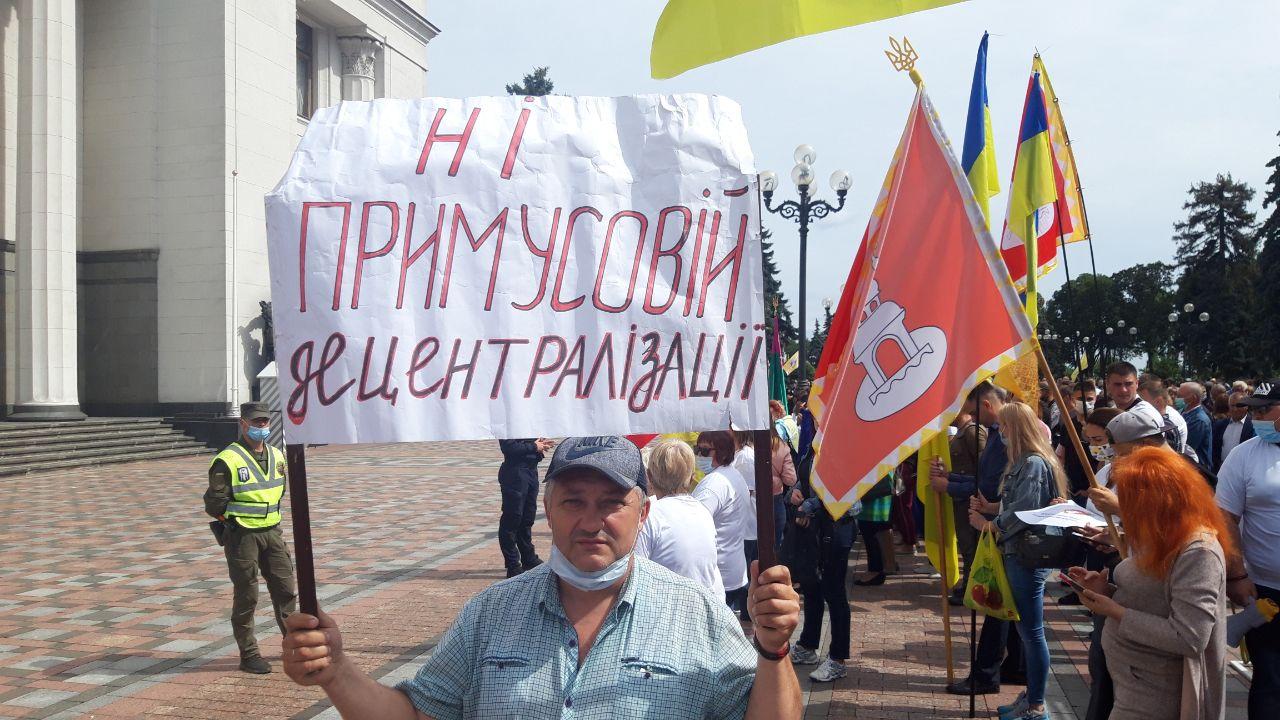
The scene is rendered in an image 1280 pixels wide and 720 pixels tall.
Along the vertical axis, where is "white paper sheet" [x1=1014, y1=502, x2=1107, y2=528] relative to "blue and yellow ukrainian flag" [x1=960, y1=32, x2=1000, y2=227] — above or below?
below

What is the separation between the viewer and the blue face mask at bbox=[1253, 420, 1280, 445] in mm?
4531

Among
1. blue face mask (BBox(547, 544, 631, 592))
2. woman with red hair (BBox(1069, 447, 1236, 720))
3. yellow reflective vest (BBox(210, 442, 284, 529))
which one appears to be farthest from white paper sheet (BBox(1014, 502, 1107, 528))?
yellow reflective vest (BBox(210, 442, 284, 529))

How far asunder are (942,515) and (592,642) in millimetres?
4852

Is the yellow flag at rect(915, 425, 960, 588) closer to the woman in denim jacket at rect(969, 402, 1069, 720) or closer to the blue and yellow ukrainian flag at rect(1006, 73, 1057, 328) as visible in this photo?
the woman in denim jacket at rect(969, 402, 1069, 720)

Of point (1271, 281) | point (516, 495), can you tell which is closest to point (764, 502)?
point (516, 495)

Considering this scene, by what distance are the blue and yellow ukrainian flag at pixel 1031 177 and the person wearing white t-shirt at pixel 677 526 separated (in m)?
2.35

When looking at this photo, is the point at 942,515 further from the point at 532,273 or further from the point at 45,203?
the point at 45,203

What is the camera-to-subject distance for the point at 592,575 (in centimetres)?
227

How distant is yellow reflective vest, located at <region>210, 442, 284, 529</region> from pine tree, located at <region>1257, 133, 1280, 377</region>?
4974 centimetres

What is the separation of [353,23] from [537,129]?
36.3m

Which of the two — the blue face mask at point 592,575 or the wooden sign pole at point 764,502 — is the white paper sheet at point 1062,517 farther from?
the blue face mask at point 592,575

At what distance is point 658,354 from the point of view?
2352mm

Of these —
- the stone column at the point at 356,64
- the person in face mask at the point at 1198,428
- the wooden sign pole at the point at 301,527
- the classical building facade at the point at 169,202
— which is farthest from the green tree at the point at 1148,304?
the wooden sign pole at the point at 301,527

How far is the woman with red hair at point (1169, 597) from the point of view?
139 inches
